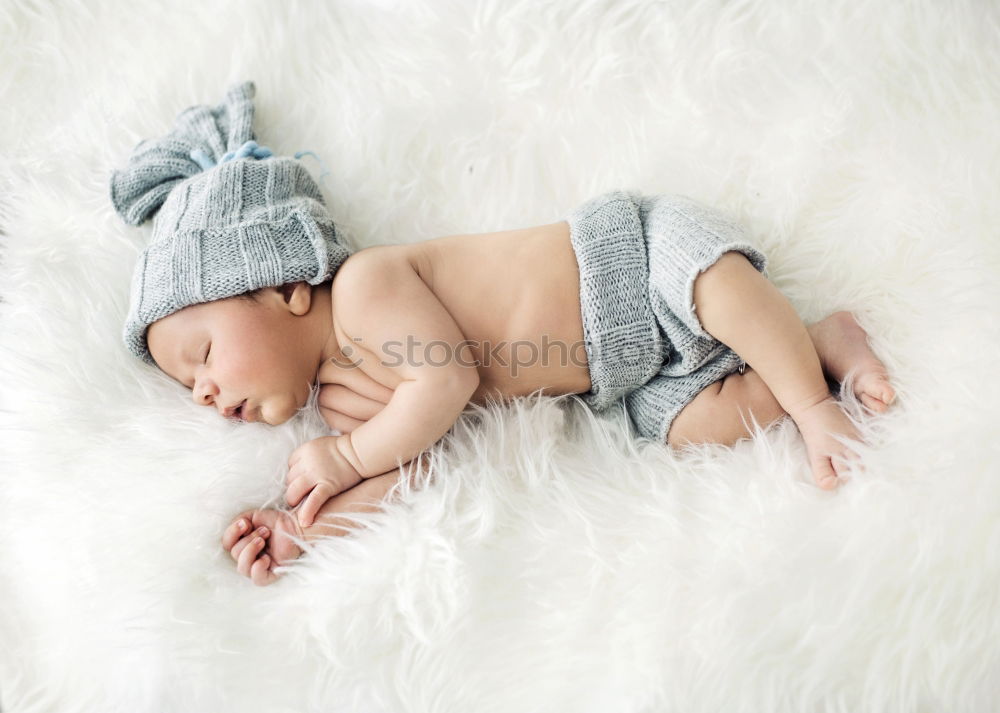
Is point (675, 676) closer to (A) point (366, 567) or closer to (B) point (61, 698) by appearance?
(A) point (366, 567)

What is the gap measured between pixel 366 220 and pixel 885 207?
3.02ft

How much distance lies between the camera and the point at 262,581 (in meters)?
1.10

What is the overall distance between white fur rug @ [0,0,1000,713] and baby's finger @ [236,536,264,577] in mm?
25

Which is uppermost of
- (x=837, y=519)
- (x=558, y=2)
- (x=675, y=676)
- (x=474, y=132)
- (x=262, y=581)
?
(x=558, y=2)

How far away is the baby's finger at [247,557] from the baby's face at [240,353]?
22cm

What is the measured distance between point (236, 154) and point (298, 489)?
1.95 feet

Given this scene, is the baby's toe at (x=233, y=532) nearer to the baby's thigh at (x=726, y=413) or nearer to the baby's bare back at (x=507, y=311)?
the baby's bare back at (x=507, y=311)

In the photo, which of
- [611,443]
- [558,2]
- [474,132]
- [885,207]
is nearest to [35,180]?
[474,132]

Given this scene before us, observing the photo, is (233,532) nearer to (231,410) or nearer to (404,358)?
(231,410)

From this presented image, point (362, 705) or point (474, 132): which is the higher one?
point (474, 132)

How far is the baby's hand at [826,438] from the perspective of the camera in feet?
3.58

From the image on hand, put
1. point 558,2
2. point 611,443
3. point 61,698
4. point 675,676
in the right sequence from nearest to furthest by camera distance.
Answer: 1. point 675,676
2. point 61,698
3. point 611,443
4. point 558,2

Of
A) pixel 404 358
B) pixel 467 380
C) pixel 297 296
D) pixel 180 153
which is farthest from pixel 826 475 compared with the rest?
pixel 180 153

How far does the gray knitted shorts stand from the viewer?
4.09 feet
